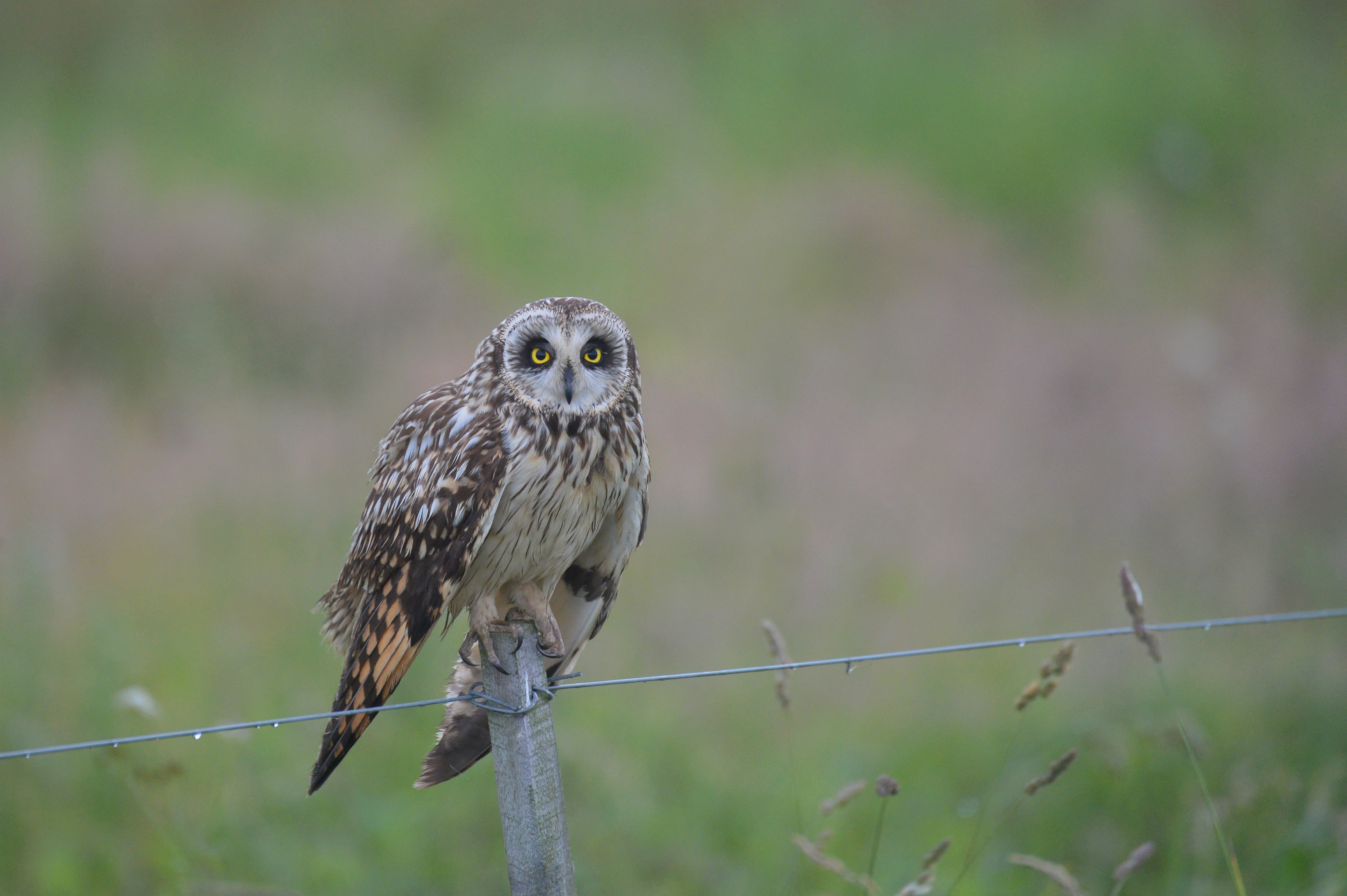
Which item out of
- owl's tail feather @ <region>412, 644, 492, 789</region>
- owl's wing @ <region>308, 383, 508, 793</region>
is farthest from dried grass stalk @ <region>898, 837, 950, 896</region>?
owl's wing @ <region>308, 383, 508, 793</region>

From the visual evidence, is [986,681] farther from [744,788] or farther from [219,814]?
[219,814]

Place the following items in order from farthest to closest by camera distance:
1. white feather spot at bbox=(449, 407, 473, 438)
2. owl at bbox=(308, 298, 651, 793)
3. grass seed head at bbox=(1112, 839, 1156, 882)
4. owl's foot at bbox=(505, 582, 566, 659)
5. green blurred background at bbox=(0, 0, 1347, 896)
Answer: green blurred background at bbox=(0, 0, 1347, 896), owl's foot at bbox=(505, 582, 566, 659), white feather spot at bbox=(449, 407, 473, 438), owl at bbox=(308, 298, 651, 793), grass seed head at bbox=(1112, 839, 1156, 882)

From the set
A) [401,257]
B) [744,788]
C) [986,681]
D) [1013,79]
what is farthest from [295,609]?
[1013,79]

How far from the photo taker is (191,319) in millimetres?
4996

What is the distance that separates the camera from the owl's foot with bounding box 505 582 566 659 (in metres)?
2.26

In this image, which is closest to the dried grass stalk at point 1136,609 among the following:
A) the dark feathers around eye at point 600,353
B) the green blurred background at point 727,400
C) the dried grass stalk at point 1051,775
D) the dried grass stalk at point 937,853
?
the dried grass stalk at point 1051,775

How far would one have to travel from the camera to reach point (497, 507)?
207 cm

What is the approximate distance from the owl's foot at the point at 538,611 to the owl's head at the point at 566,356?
18.3 inches

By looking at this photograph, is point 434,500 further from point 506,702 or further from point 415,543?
point 506,702

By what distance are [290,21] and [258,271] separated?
307cm

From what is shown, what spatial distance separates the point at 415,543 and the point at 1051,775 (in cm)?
125

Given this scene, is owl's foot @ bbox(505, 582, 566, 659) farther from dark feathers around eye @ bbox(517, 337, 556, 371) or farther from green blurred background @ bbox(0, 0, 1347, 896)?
green blurred background @ bbox(0, 0, 1347, 896)

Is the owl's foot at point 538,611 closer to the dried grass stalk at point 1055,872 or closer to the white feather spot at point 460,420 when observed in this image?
the white feather spot at point 460,420

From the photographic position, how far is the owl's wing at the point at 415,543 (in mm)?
1909
